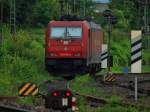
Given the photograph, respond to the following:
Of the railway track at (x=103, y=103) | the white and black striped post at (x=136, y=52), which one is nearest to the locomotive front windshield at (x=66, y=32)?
the railway track at (x=103, y=103)

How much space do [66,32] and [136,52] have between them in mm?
15575

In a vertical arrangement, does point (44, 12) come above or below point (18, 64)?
above

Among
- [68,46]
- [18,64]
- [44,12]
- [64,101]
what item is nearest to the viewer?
[64,101]

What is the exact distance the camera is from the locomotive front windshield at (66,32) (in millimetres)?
31828

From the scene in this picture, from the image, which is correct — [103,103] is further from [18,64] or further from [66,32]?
[18,64]

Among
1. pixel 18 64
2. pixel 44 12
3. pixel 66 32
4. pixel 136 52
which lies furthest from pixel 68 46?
pixel 44 12

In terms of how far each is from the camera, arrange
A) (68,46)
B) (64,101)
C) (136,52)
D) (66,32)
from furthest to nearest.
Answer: (66,32) → (68,46) → (136,52) → (64,101)

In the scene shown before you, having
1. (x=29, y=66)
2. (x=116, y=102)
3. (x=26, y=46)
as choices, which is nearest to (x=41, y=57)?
(x=26, y=46)

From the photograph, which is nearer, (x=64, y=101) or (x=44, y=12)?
(x=64, y=101)

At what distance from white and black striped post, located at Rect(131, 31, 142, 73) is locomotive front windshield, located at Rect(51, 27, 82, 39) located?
1549cm

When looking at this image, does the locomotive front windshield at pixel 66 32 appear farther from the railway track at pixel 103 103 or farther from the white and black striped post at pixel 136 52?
the white and black striped post at pixel 136 52

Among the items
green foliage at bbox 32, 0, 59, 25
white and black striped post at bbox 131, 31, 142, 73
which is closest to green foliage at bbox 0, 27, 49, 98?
white and black striped post at bbox 131, 31, 142, 73

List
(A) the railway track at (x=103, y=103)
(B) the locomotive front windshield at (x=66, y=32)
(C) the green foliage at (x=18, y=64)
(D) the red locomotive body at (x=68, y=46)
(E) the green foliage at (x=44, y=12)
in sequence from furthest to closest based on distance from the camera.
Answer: (E) the green foliage at (x=44, y=12), (B) the locomotive front windshield at (x=66, y=32), (D) the red locomotive body at (x=68, y=46), (C) the green foliage at (x=18, y=64), (A) the railway track at (x=103, y=103)

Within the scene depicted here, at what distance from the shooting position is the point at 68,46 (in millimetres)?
31719
